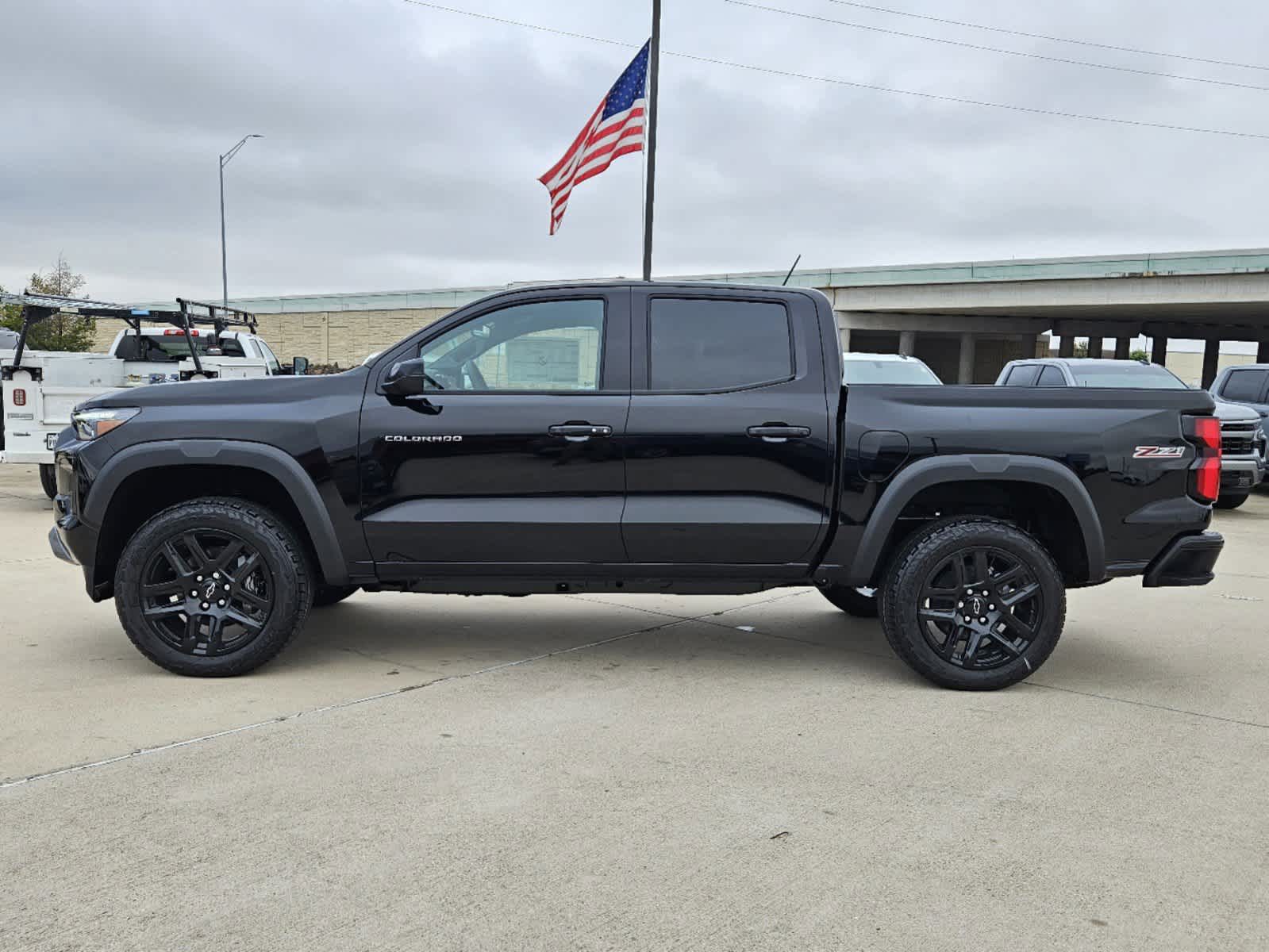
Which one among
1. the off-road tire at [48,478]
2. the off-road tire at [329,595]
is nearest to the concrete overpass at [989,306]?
the off-road tire at [48,478]

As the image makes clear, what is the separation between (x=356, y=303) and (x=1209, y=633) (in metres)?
55.3

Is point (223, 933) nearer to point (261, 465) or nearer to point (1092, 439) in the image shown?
point (261, 465)

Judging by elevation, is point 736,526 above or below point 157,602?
above

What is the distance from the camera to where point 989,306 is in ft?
142

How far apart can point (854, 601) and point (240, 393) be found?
3759mm

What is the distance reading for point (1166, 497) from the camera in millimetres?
5371

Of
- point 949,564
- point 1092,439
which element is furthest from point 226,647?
point 1092,439

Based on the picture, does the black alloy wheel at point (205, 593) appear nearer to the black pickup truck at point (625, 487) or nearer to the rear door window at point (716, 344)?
the black pickup truck at point (625, 487)

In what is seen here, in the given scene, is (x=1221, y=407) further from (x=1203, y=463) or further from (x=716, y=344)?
(x=716, y=344)

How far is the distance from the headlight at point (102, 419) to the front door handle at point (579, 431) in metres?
1.96

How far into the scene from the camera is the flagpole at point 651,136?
1678 cm

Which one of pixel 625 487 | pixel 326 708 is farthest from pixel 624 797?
pixel 625 487

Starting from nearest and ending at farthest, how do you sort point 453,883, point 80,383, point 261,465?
1. point 453,883
2. point 261,465
3. point 80,383

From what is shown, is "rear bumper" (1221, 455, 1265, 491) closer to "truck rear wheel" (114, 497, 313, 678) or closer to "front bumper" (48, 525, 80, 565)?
"truck rear wheel" (114, 497, 313, 678)
